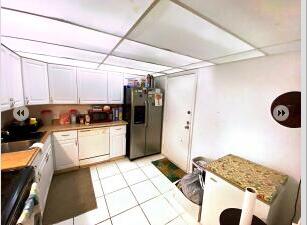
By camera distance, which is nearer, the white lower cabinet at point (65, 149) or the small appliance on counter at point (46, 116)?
the white lower cabinet at point (65, 149)

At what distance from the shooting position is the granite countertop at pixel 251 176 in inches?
48.0

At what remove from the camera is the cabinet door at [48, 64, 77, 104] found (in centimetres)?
259

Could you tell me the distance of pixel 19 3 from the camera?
0.82 m

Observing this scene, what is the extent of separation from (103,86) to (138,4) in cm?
250

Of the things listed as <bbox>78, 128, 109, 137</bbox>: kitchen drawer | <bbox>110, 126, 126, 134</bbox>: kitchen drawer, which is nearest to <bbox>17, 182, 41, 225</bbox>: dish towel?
<bbox>78, 128, 109, 137</bbox>: kitchen drawer

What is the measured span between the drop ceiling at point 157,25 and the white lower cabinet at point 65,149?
154 centimetres

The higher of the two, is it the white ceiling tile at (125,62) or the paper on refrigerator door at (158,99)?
the white ceiling tile at (125,62)

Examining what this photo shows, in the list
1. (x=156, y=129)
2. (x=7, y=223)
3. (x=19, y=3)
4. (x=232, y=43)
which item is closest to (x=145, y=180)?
(x=156, y=129)

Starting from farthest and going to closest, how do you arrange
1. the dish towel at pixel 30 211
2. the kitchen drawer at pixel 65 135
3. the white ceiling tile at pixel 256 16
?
the kitchen drawer at pixel 65 135
the dish towel at pixel 30 211
the white ceiling tile at pixel 256 16

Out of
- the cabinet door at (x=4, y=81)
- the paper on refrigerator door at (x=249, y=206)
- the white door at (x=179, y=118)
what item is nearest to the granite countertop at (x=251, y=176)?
the paper on refrigerator door at (x=249, y=206)

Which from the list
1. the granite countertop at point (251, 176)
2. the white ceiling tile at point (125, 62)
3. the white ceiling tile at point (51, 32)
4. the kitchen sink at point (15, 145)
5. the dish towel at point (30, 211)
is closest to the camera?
the dish towel at point (30, 211)

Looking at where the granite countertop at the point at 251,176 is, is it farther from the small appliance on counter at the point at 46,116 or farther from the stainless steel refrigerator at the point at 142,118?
the small appliance on counter at the point at 46,116

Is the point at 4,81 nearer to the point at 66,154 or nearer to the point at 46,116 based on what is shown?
the point at 46,116

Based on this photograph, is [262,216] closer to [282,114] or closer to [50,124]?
[282,114]
